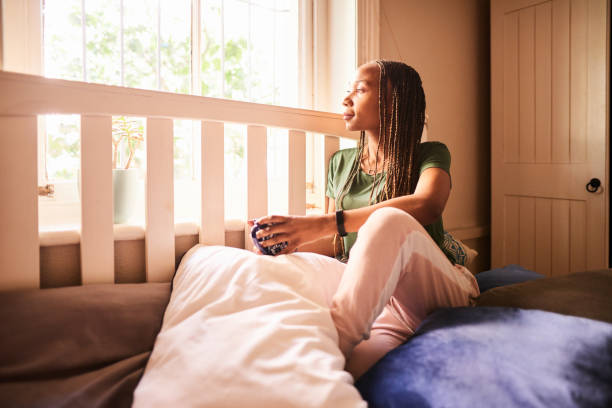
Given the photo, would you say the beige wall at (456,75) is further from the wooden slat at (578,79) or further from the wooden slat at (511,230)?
the wooden slat at (578,79)

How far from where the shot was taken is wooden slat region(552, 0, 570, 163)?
5.72ft

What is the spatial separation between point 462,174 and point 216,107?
59.4 inches

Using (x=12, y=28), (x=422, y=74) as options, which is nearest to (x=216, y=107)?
(x=12, y=28)

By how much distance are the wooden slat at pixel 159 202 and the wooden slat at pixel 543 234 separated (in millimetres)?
1768

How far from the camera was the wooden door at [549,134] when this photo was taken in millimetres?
1668

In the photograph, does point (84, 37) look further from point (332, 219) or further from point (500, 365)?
point (500, 365)

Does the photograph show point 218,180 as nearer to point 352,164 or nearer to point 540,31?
point 352,164

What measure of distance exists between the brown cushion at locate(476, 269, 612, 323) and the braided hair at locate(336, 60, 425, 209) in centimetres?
39

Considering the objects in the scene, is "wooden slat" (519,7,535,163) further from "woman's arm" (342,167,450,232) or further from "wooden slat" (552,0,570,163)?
"woman's arm" (342,167,450,232)

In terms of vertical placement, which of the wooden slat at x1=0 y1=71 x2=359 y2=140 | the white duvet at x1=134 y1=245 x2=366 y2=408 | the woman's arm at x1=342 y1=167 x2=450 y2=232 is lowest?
the white duvet at x1=134 y1=245 x2=366 y2=408

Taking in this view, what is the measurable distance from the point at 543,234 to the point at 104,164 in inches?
77.0

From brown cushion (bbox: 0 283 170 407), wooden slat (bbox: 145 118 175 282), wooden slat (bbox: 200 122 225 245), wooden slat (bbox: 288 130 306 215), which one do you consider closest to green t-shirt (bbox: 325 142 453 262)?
wooden slat (bbox: 288 130 306 215)

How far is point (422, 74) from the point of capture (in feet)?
5.90

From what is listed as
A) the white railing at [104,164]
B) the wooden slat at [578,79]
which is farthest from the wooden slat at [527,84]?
the white railing at [104,164]
